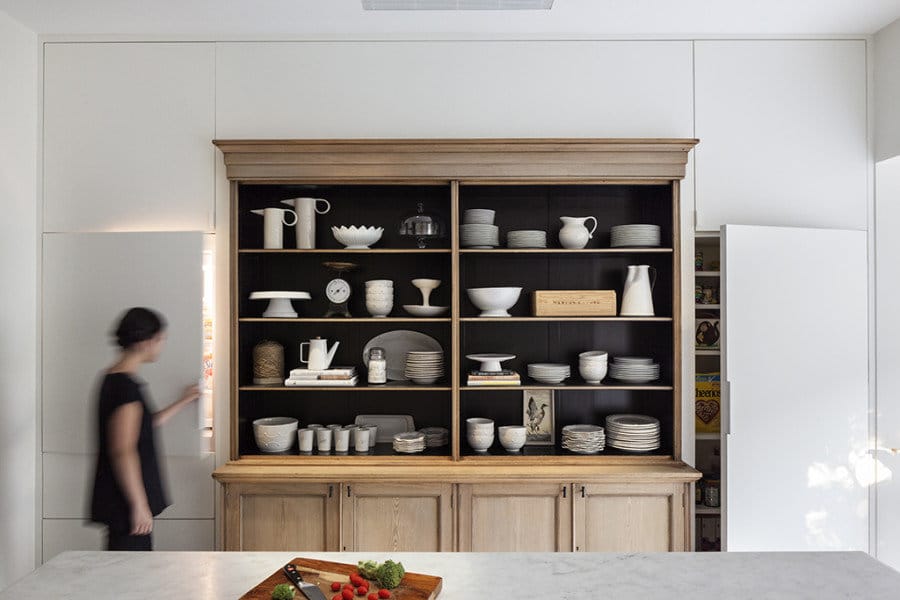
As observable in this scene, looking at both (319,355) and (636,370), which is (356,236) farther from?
(636,370)

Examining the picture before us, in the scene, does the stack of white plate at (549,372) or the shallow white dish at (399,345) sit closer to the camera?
the stack of white plate at (549,372)

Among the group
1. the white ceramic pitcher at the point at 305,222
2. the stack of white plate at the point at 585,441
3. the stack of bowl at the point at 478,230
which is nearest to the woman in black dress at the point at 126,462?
the white ceramic pitcher at the point at 305,222

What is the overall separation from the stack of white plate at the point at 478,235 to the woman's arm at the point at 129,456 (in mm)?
1565

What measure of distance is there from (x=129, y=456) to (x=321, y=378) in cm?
95

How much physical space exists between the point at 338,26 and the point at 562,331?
1832 mm

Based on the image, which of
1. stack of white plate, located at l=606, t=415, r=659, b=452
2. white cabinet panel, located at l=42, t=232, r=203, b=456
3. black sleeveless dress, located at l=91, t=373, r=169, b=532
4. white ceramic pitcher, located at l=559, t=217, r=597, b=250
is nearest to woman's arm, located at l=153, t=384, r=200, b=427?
white cabinet panel, located at l=42, t=232, r=203, b=456

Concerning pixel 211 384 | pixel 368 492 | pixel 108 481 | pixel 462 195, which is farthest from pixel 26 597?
pixel 462 195

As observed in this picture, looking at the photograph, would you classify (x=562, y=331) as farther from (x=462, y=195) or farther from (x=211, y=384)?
(x=211, y=384)

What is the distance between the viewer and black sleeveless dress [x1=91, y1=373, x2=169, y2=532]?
2.47 meters

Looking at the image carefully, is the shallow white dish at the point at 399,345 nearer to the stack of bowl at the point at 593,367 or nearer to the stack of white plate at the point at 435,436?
the stack of white plate at the point at 435,436

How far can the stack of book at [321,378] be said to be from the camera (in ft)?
10.4

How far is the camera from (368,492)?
2957mm

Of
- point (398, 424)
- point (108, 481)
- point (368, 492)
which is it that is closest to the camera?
point (108, 481)

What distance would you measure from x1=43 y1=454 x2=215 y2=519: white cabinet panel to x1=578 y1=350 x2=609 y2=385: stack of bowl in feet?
6.02
